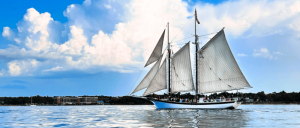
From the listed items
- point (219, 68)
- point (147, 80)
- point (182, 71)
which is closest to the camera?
point (219, 68)

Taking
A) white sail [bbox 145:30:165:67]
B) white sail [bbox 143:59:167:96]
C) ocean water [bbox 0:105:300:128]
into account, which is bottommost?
ocean water [bbox 0:105:300:128]

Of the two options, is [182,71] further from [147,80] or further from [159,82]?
[147,80]

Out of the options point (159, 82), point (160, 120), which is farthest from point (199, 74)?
point (160, 120)

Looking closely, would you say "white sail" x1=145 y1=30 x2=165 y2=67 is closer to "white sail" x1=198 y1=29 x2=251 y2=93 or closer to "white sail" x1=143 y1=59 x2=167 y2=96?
Result: "white sail" x1=143 y1=59 x2=167 y2=96

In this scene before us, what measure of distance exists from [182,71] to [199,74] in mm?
4005

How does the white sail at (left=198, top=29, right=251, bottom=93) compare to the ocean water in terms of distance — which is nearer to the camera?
the ocean water

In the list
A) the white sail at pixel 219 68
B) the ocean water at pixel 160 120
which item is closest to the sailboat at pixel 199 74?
the white sail at pixel 219 68

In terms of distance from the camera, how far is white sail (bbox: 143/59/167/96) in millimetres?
73312

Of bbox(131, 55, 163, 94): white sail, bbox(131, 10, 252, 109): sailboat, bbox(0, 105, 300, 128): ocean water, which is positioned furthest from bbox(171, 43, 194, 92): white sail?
bbox(0, 105, 300, 128): ocean water

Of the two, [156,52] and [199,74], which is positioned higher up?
[156,52]

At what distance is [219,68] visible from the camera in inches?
2709

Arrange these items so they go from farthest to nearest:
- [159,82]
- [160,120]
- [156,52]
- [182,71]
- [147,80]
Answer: [156,52] → [159,82] → [182,71] → [147,80] → [160,120]

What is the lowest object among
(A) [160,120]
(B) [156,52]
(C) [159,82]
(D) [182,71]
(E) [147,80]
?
(A) [160,120]

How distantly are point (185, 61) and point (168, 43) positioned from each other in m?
12.2
